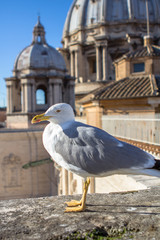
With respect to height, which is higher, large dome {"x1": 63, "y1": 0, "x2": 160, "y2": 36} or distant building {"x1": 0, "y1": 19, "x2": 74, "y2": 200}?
large dome {"x1": 63, "y1": 0, "x2": 160, "y2": 36}

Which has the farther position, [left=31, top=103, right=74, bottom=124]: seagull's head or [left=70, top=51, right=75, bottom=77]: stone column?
[left=70, top=51, right=75, bottom=77]: stone column

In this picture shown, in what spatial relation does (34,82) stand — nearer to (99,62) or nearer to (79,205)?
(99,62)

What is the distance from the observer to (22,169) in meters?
18.5

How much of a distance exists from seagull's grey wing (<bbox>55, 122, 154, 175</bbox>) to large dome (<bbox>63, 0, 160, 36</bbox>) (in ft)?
125

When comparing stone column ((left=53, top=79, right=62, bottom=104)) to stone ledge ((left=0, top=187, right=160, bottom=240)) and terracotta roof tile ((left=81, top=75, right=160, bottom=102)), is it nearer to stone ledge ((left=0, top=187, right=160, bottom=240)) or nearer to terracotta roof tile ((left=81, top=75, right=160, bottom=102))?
terracotta roof tile ((left=81, top=75, right=160, bottom=102))

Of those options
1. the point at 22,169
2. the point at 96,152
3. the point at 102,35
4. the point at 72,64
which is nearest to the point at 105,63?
the point at 102,35

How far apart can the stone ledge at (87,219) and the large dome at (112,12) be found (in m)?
37.9

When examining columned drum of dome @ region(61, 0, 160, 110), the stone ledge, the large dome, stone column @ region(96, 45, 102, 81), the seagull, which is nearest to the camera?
the stone ledge

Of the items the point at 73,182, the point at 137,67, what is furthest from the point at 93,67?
the point at 73,182

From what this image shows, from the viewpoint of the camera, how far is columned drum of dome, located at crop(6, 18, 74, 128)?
26408 millimetres

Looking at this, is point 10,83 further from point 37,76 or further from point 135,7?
point 135,7

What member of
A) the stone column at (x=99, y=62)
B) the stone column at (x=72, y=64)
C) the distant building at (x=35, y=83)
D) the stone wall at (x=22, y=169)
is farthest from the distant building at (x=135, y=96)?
the stone column at (x=72, y=64)

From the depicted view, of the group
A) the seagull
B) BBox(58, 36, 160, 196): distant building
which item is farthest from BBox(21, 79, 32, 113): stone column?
the seagull

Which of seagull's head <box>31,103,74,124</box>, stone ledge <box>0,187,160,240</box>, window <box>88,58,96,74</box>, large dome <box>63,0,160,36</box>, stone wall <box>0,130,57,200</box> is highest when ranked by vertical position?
large dome <box>63,0,160,36</box>
